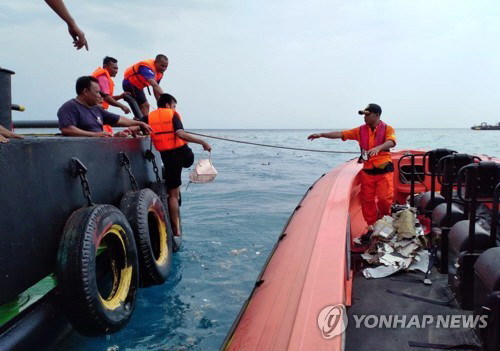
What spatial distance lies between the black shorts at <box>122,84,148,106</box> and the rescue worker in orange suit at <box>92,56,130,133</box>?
0.45ft

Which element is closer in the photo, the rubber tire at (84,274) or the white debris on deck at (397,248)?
the rubber tire at (84,274)

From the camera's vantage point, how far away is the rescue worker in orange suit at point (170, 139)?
441 centimetres

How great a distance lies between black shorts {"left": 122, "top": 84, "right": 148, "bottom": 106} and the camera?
5.74 meters

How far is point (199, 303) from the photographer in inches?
152

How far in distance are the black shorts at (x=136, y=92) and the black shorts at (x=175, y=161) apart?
1743 mm

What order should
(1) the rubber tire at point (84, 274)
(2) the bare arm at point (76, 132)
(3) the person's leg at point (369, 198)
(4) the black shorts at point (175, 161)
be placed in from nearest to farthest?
1. (1) the rubber tire at point (84, 274)
2. (2) the bare arm at point (76, 132)
3. (4) the black shorts at point (175, 161)
4. (3) the person's leg at point (369, 198)

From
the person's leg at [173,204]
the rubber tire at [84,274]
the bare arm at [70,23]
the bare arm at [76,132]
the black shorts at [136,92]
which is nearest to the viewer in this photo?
the bare arm at [70,23]

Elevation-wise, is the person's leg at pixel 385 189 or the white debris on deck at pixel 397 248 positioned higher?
the person's leg at pixel 385 189

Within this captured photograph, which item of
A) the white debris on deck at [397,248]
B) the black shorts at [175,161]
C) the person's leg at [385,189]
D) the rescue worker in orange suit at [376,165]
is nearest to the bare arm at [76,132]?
the black shorts at [175,161]

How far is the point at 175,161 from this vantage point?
4.60 metres

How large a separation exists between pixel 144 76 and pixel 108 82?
0.58 metres

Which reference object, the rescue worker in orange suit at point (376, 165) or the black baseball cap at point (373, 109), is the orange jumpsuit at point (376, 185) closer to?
the rescue worker in orange suit at point (376, 165)

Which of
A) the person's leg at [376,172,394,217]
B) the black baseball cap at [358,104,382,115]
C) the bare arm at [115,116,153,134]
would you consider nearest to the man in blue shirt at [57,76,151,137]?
the bare arm at [115,116,153,134]

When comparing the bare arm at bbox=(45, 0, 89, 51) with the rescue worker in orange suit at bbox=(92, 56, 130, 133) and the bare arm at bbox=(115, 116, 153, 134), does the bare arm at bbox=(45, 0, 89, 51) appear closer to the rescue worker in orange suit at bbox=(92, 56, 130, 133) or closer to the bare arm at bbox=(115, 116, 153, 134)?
the bare arm at bbox=(115, 116, 153, 134)
